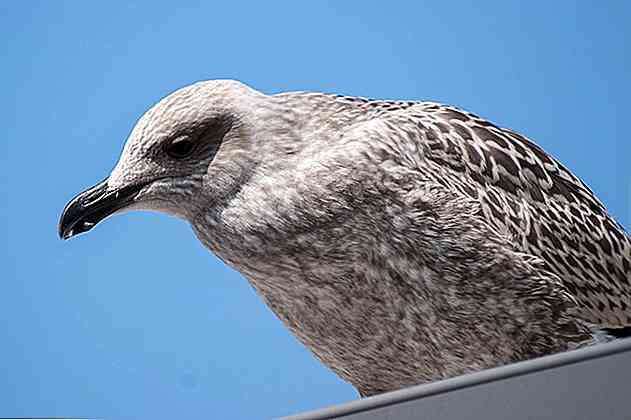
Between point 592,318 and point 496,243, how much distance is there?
0.16 m

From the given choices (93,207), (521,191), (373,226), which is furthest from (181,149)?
(521,191)

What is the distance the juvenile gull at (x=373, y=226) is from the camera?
1.00m

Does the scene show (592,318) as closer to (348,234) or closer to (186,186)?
(348,234)

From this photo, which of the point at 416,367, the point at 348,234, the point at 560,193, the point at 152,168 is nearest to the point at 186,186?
the point at 152,168

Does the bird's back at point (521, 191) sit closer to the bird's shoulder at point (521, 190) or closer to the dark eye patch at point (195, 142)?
the bird's shoulder at point (521, 190)

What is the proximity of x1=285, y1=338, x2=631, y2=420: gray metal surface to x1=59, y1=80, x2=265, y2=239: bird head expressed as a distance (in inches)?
18.2

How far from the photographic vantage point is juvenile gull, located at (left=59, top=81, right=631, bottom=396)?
3.28ft

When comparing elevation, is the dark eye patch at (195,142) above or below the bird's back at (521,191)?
above

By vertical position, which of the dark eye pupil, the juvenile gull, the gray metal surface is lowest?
the gray metal surface

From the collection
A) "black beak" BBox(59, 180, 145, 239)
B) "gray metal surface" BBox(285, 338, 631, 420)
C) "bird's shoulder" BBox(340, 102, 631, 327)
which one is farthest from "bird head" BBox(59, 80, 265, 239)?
"gray metal surface" BBox(285, 338, 631, 420)

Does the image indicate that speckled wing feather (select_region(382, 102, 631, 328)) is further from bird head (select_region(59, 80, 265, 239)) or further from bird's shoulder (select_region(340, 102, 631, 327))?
bird head (select_region(59, 80, 265, 239))

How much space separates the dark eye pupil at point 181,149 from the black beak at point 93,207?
48mm

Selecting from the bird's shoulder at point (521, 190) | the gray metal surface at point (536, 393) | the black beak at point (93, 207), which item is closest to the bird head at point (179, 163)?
the black beak at point (93, 207)

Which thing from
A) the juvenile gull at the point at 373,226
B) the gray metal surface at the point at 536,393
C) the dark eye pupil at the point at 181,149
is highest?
the dark eye pupil at the point at 181,149
